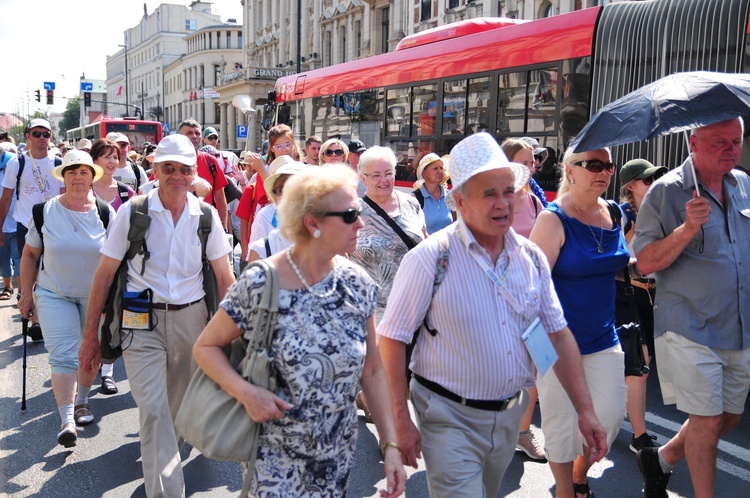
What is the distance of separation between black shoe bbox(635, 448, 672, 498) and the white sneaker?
2.69 feet

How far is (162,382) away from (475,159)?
2124 mm

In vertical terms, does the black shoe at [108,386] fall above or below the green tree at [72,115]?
below

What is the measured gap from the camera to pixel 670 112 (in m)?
3.62

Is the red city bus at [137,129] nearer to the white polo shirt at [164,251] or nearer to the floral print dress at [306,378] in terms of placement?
the white polo shirt at [164,251]

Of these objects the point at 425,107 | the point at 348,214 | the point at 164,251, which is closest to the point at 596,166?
the point at 348,214

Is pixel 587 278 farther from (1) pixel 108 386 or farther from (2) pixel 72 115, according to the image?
(2) pixel 72 115

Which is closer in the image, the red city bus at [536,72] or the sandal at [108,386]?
the sandal at [108,386]

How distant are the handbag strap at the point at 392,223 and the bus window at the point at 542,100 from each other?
519 cm

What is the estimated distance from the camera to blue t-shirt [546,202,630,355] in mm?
3721

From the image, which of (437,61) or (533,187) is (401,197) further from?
(437,61)

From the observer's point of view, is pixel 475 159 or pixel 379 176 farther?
pixel 379 176

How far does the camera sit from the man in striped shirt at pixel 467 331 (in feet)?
9.38

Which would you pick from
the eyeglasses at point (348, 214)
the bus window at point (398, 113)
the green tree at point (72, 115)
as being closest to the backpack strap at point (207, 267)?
the eyeglasses at point (348, 214)

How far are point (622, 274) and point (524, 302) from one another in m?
1.53
